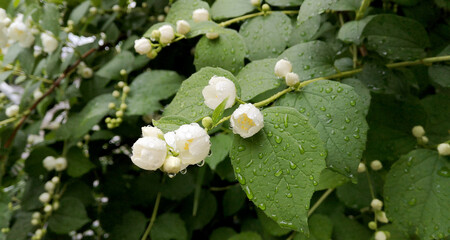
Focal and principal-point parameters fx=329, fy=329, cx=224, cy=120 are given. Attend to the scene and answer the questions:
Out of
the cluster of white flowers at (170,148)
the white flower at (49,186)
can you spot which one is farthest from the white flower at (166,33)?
the white flower at (49,186)

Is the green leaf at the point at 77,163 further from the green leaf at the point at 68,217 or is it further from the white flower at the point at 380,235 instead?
the white flower at the point at 380,235

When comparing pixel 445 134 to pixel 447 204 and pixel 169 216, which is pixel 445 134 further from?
pixel 169 216

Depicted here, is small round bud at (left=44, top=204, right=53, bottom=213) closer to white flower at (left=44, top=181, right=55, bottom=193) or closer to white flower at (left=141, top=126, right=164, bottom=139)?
white flower at (left=44, top=181, right=55, bottom=193)

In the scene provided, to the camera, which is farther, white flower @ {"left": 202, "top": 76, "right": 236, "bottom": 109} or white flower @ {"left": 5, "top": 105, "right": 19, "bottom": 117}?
white flower @ {"left": 5, "top": 105, "right": 19, "bottom": 117}

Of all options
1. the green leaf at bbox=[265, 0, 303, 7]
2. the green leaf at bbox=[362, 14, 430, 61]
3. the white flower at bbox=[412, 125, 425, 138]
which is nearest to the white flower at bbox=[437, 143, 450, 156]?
the white flower at bbox=[412, 125, 425, 138]

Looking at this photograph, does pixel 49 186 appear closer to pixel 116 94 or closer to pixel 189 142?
pixel 116 94

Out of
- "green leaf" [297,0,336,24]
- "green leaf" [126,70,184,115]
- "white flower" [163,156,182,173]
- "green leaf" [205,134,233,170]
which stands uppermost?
"green leaf" [297,0,336,24]

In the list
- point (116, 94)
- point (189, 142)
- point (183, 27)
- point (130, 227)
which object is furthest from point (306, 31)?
point (130, 227)
